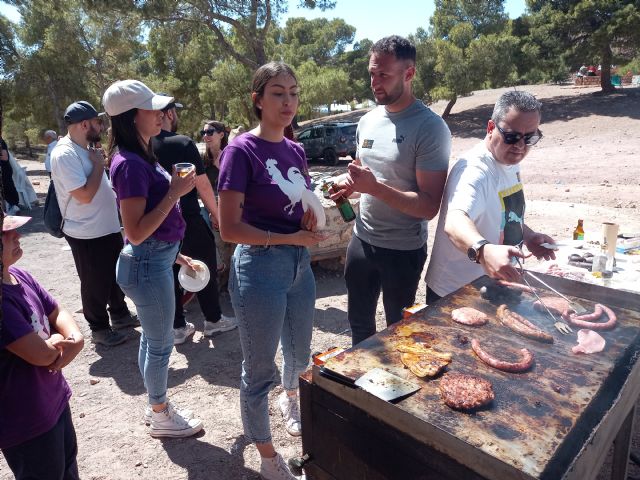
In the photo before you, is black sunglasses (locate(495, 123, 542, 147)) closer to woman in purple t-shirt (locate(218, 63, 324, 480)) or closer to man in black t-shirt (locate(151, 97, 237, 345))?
woman in purple t-shirt (locate(218, 63, 324, 480))

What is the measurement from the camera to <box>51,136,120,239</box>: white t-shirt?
339 cm

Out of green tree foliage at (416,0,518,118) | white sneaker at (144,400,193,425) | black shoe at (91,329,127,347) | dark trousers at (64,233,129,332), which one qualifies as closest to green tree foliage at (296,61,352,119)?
green tree foliage at (416,0,518,118)

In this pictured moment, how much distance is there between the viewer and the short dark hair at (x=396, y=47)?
2.35 meters

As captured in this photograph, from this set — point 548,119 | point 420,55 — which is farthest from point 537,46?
point 420,55

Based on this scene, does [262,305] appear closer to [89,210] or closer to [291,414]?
[291,414]

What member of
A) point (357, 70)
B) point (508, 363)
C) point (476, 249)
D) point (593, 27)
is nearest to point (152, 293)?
point (476, 249)

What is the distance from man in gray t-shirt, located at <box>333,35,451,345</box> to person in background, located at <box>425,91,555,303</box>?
150 mm

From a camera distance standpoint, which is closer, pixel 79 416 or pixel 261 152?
pixel 261 152

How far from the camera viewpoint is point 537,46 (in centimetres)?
2064

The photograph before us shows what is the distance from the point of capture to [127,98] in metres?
2.28

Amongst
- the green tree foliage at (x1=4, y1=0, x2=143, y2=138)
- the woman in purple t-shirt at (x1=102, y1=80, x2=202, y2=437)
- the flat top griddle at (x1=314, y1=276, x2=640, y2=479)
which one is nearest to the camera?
the flat top griddle at (x1=314, y1=276, x2=640, y2=479)

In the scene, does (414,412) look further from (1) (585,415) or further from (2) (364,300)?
(2) (364,300)

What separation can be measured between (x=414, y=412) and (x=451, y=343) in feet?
1.56

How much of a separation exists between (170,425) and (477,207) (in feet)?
7.32
